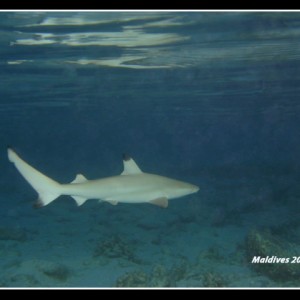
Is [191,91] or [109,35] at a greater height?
[109,35]

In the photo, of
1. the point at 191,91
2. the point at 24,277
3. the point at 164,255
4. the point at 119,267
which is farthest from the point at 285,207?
the point at 191,91

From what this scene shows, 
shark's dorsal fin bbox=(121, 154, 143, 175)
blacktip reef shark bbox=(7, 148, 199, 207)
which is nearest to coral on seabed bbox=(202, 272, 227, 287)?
blacktip reef shark bbox=(7, 148, 199, 207)

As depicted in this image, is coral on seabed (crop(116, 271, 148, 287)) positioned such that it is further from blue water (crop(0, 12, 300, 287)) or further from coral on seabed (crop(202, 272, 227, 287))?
coral on seabed (crop(202, 272, 227, 287))

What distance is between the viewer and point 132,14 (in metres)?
13.7

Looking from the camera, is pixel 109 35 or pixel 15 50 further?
pixel 15 50

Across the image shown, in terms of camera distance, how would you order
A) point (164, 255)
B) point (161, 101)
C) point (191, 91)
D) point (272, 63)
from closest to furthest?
point (164, 255) < point (272, 63) < point (191, 91) < point (161, 101)

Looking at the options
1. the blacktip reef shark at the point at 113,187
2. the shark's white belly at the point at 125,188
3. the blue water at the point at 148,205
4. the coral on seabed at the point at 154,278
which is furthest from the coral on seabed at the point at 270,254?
the shark's white belly at the point at 125,188

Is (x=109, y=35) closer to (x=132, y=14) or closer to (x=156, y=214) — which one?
(x=132, y=14)

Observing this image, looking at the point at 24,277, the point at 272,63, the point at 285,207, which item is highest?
the point at 272,63

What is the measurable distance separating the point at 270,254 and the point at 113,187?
4852 millimetres

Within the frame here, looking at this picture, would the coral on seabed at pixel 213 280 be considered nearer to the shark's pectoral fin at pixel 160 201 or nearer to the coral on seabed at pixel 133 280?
the coral on seabed at pixel 133 280

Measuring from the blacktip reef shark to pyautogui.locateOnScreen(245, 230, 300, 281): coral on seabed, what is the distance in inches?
113
